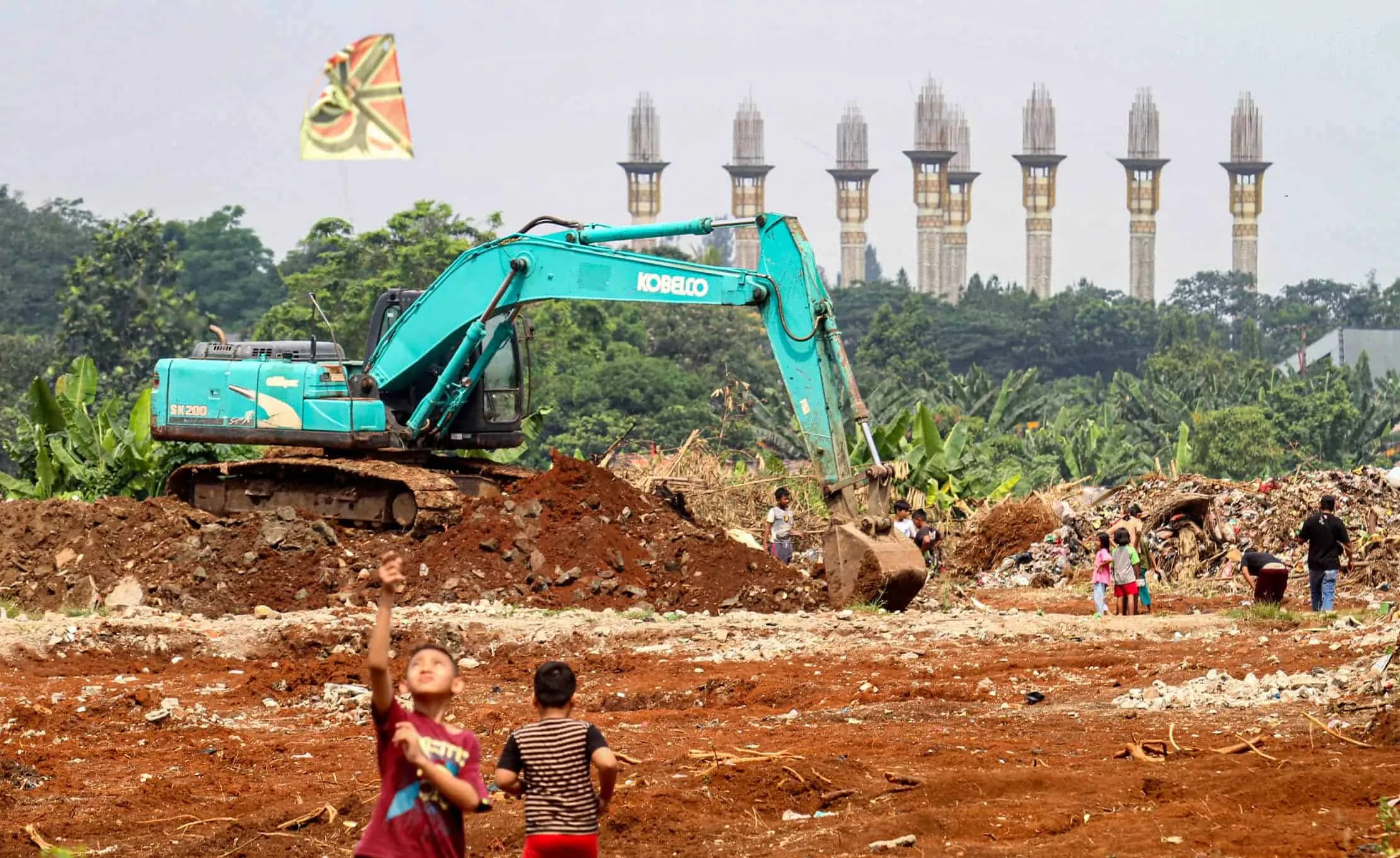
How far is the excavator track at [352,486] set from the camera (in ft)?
65.5

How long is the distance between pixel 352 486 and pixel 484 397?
1.75 meters

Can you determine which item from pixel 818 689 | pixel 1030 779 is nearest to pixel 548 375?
pixel 818 689

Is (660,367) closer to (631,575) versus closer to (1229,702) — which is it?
(631,575)

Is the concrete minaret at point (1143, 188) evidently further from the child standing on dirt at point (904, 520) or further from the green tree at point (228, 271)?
the child standing on dirt at point (904, 520)

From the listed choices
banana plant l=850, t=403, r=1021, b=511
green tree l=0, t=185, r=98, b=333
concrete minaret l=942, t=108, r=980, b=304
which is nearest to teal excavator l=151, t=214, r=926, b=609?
banana plant l=850, t=403, r=1021, b=511

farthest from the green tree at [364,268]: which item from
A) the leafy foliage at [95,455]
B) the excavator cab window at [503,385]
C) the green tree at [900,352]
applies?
the excavator cab window at [503,385]

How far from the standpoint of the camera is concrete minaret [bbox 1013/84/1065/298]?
127 m

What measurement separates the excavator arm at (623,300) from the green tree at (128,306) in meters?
38.3

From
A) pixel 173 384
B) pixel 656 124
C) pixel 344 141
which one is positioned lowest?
pixel 173 384

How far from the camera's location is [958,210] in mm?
127938

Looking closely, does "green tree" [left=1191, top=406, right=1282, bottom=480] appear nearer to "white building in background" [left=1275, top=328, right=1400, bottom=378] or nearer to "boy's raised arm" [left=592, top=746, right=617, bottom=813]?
"white building in background" [left=1275, top=328, right=1400, bottom=378]

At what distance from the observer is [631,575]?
723 inches

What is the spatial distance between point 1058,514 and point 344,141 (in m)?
11.9

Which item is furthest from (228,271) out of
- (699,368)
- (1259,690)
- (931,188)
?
(1259,690)
